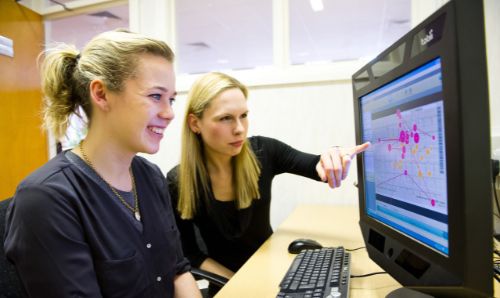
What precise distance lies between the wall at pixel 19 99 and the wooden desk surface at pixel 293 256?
2339mm

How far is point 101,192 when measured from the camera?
78 cm

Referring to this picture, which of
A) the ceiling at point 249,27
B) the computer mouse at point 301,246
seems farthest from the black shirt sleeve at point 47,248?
the ceiling at point 249,27

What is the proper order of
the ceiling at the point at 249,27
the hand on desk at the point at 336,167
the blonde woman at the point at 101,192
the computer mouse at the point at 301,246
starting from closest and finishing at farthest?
the blonde woman at the point at 101,192 < the hand on desk at the point at 336,167 < the computer mouse at the point at 301,246 < the ceiling at the point at 249,27

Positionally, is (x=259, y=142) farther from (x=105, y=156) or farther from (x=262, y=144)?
(x=105, y=156)

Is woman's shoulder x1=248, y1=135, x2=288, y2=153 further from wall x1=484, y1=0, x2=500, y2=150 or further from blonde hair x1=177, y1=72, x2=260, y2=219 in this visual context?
wall x1=484, y1=0, x2=500, y2=150

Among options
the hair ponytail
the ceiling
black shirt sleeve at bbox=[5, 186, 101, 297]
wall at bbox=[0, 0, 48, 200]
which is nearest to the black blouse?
black shirt sleeve at bbox=[5, 186, 101, 297]

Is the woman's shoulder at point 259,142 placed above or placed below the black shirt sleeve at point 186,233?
above

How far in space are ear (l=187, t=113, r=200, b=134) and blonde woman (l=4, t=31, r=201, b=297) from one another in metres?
0.45

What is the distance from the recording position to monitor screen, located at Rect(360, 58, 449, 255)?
0.47 meters

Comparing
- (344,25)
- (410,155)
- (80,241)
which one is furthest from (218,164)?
(344,25)

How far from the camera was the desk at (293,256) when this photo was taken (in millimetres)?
734

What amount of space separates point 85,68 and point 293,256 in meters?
0.79

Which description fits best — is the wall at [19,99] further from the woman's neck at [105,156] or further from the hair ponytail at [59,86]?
the woman's neck at [105,156]

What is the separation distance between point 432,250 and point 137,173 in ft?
2.56
